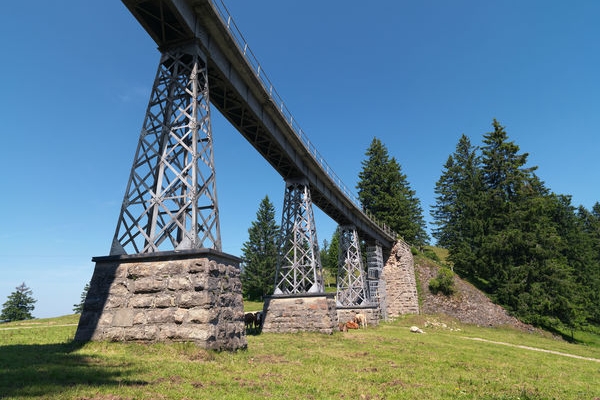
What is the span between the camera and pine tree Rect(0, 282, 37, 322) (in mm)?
50250

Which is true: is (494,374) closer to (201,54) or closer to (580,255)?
(201,54)

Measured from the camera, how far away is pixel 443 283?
32.4m

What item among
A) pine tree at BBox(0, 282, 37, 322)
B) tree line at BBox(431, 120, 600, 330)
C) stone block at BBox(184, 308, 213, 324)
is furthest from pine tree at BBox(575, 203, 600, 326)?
pine tree at BBox(0, 282, 37, 322)

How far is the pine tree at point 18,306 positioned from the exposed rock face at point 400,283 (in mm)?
56455

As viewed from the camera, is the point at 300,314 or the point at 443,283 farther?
the point at 443,283

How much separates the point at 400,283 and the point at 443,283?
4.44 metres

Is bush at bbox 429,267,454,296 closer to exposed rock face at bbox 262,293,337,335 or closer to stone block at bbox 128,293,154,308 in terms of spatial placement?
exposed rock face at bbox 262,293,337,335

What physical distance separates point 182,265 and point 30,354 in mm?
3061

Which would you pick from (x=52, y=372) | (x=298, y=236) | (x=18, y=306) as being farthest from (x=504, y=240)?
(x=18, y=306)

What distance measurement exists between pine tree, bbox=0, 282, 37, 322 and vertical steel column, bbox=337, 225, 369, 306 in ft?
178

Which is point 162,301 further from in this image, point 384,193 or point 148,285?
point 384,193

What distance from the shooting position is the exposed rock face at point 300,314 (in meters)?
15.0

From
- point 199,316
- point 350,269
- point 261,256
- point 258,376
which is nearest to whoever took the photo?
point 258,376

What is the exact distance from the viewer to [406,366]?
8180 millimetres
